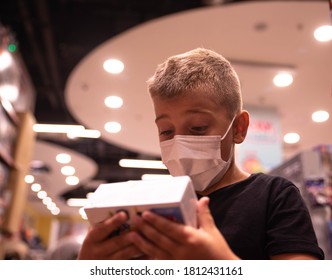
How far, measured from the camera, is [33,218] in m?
16.2

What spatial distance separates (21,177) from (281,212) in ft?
11.3

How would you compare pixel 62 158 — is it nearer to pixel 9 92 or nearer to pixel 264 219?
pixel 9 92

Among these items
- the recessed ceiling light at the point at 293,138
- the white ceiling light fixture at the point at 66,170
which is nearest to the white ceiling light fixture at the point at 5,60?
the recessed ceiling light at the point at 293,138

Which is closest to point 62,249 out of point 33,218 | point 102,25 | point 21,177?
point 21,177

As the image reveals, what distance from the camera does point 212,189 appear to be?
80 cm

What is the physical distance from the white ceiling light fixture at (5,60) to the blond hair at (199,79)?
2798 millimetres

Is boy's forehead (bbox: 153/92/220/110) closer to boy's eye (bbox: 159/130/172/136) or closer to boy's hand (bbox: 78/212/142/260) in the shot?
boy's eye (bbox: 159/130/172/136)

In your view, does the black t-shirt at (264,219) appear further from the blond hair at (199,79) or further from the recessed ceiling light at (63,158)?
the recessed ceiling light at (63,158)

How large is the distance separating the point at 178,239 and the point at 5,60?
328 centimetres
